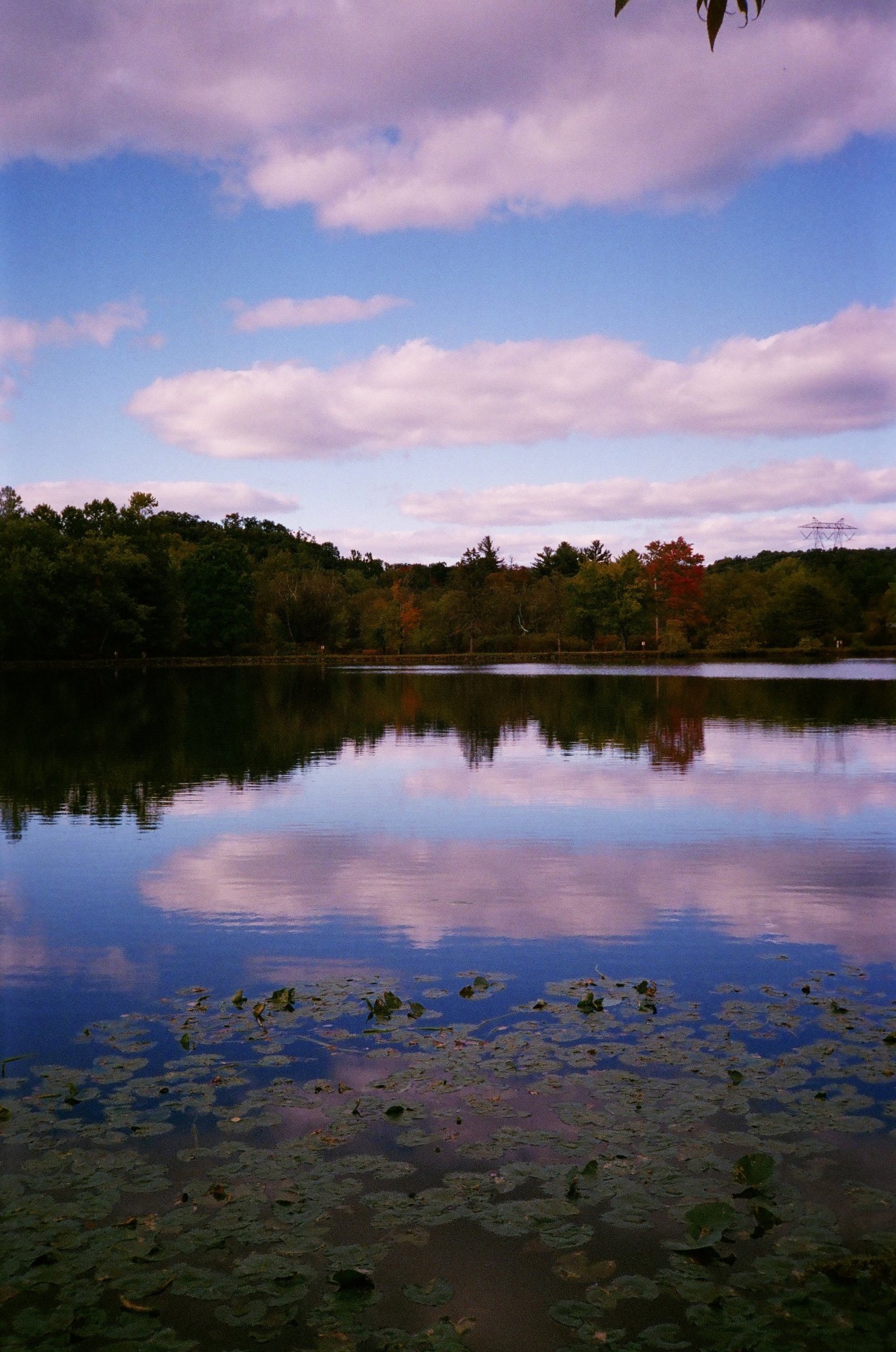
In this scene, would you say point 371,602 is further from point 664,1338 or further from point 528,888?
point 664,1338

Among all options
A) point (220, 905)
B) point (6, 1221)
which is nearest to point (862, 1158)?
point (6, 1221)

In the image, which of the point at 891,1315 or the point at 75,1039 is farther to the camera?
the point at 75,1039

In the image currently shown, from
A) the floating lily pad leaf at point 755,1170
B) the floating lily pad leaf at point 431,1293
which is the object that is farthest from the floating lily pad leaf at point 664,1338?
the floating lily pad leaf at point 755,1170

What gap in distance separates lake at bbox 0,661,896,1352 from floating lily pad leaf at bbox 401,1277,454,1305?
0.07ft

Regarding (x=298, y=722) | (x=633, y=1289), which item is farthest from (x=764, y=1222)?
(x=298, y=722)

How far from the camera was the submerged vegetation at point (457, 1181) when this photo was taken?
4727 millimetres

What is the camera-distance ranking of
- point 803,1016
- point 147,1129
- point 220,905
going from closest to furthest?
1. point 147,1129
2. point 803,1016
3. point 220,905

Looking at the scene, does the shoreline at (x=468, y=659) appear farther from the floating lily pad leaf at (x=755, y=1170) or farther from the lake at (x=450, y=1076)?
the floating lily pad leaf at (x=755, y=1170)

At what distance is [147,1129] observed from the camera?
21.1 feet

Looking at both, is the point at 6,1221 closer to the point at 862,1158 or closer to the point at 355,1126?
the point at 355,1126

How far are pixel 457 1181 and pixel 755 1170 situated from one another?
5.17ft

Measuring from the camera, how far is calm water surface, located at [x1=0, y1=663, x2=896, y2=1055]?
403 inches

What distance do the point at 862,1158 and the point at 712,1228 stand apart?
4.12ft

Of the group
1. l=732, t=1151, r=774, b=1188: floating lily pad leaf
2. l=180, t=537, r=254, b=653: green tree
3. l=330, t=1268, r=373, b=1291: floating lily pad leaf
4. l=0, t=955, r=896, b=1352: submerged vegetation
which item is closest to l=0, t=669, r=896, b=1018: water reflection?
l=0, t=955, r=896, b=1352: submerged vegetation
